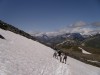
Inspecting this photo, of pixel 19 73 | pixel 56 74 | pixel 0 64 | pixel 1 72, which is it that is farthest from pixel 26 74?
pixel 56 74

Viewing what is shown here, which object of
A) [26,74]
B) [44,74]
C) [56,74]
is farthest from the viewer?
[56,74]

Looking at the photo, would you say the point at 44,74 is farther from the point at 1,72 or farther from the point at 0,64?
the point at 1,72

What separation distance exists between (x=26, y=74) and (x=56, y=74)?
6.67 m

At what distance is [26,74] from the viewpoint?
1753cm

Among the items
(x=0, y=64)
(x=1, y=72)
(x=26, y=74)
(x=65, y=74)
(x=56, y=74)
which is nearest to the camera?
(x=1, y=72)

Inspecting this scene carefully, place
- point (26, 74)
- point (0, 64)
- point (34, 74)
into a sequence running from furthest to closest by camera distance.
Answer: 1. point (34, 74)
2. point (26, 74)
3. point (0, 64)

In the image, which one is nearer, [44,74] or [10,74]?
[10,74]

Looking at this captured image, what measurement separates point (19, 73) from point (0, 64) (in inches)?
67.3

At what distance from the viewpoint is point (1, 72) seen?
14.3 meters

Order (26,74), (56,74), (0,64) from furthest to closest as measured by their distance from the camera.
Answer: (56,74) < (26,74) < (0,64)

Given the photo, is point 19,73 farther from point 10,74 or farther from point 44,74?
point 44,74

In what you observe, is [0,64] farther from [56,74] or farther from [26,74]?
[56,74]

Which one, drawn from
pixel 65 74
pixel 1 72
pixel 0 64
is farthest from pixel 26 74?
pixel 65 74

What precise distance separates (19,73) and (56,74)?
7726 mm
